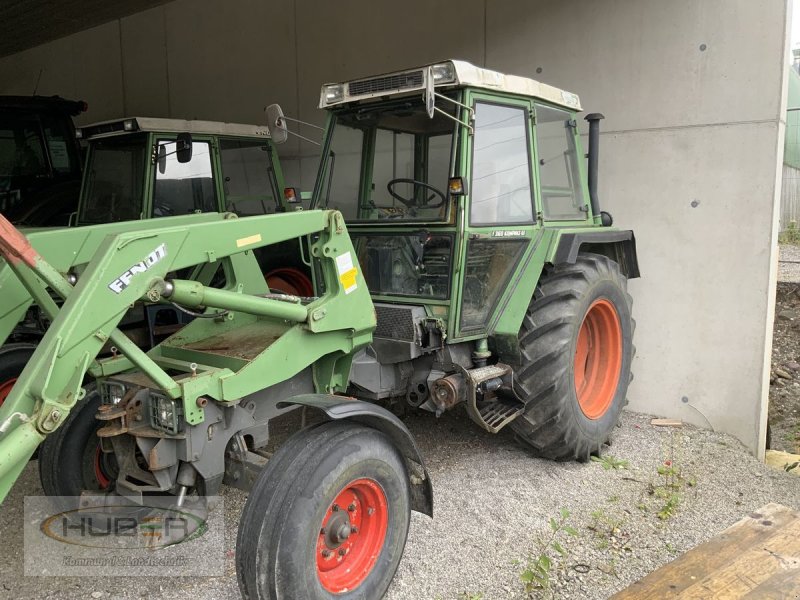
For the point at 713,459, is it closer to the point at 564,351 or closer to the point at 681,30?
the point at 564,351

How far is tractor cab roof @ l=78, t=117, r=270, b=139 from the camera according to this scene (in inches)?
209

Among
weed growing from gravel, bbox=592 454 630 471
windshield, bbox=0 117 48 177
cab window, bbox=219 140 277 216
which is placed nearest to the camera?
weed growing from gravel, bbox=592 454 630 471

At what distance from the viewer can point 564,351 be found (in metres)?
3.65

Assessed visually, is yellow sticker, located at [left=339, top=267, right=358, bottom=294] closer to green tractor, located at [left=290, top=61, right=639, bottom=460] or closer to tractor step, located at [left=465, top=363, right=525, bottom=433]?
green tractor, located at [left=290, top=61, right=639, bottom=460]

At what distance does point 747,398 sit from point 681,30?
104 inches

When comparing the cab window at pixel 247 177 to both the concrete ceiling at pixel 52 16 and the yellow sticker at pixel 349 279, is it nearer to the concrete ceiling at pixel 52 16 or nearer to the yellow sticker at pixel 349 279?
the yellow sticker at pixel 349 279

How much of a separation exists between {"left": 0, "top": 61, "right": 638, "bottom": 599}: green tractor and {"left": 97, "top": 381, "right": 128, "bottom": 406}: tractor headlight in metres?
0.01

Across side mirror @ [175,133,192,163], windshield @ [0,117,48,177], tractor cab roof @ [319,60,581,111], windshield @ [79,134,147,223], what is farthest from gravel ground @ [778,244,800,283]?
windshield @ [0,117,48,177]

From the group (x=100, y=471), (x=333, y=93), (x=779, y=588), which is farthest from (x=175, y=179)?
(x=779, y=588)

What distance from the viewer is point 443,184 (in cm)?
344

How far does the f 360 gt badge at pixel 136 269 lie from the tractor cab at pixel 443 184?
1391 mm

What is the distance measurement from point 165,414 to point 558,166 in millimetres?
2814

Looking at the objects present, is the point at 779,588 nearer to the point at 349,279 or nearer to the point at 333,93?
the point at 349,279

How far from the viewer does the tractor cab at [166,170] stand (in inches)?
213
